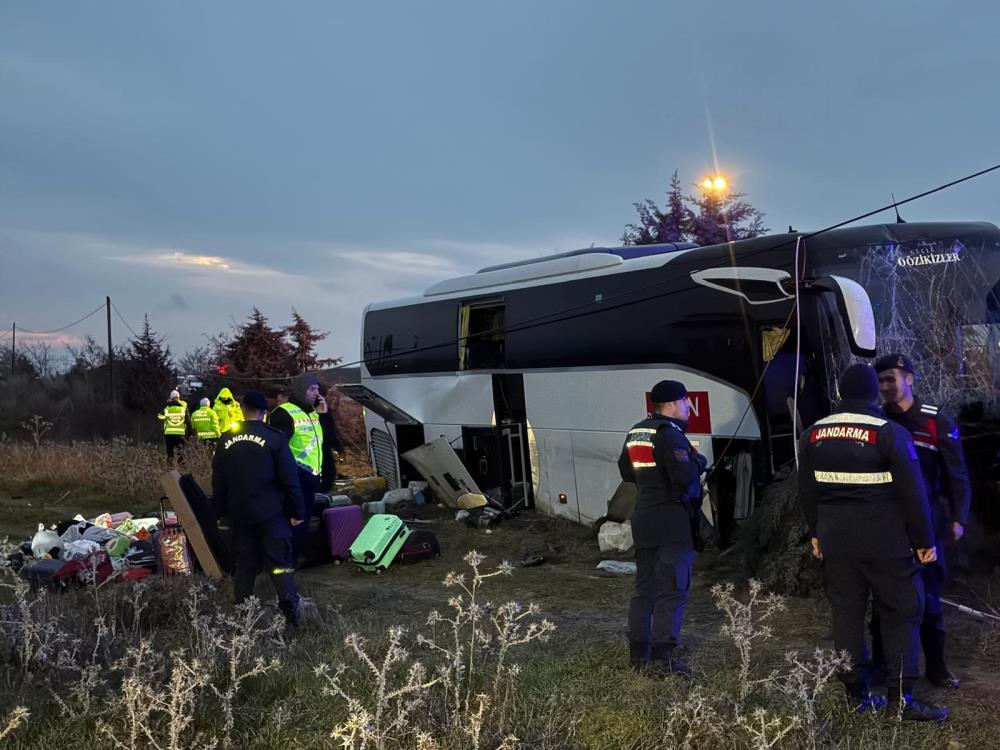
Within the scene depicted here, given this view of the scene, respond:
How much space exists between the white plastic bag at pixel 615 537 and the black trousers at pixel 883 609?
4.85m

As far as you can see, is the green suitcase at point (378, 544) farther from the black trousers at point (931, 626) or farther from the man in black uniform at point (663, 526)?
the black trousers at point (931, 626)

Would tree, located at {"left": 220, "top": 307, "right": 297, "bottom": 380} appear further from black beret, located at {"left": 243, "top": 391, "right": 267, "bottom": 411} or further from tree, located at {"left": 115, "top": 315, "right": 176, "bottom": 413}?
black beret, located at {"left": 243, "top": 391, "right": 267, "bottom": 411}

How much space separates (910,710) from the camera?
4332 millimetres

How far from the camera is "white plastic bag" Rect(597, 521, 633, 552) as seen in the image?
9383 millimetres

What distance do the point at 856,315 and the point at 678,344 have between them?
2376 millimetres

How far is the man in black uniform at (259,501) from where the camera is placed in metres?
6.18

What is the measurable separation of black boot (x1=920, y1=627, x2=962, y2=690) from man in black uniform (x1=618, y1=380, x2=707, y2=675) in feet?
4.08

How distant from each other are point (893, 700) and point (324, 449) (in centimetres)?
525

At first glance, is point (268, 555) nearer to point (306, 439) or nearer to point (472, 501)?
point (306, 439)

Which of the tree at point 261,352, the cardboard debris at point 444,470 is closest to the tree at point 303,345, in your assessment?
the tree at point 261,352

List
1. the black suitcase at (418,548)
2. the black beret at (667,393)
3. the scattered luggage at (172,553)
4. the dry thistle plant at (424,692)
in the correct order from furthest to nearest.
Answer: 1. the black suitcase at (418,548)
2. the scattered luggage at (172,553)
3. the black beret at (667,393)
4. the dry thistle plant at (424,692)

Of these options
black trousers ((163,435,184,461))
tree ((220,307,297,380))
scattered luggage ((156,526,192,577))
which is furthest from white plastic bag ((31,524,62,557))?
tree ((220,307,297,380))

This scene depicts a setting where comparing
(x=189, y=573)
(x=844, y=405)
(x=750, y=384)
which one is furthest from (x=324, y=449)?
(x=844, y=405)

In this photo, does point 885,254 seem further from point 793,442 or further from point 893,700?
point 893,700
